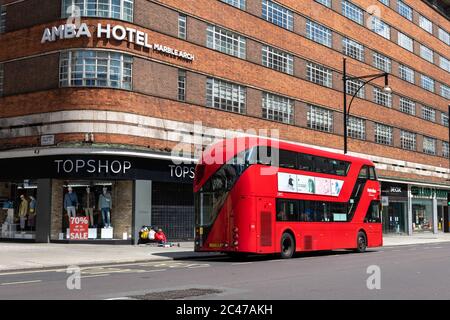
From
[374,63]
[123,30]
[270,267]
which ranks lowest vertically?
[270,267]

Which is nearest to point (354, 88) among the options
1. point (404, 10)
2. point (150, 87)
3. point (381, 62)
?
point (381, 62)

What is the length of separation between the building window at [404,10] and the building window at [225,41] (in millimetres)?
23415

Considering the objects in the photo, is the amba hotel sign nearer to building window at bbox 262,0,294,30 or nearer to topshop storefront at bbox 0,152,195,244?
topshop storefront at bbox 0,152,195,244

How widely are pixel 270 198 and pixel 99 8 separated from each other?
43.8 ft

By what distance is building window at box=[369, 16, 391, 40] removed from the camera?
4697 cm

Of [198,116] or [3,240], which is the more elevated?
[198,116]

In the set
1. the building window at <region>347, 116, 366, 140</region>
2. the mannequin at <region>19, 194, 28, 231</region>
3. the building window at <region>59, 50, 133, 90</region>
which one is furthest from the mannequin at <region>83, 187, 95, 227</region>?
the building window at <region>347, 116, 366, 140</region>

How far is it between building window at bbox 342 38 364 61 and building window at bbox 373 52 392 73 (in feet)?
7.55

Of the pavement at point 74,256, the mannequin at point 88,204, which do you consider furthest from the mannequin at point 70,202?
the pavement at point 74,256

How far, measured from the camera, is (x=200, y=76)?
99.3 ft

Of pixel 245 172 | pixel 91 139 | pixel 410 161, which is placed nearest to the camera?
pixel 245 172

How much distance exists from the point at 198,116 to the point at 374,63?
875 inches
